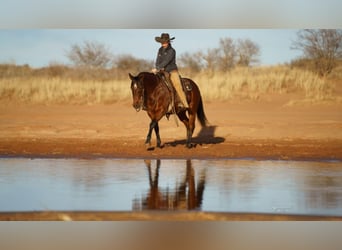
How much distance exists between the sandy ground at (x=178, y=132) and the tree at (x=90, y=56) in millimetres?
8011

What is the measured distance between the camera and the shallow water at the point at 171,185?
9.52 metres

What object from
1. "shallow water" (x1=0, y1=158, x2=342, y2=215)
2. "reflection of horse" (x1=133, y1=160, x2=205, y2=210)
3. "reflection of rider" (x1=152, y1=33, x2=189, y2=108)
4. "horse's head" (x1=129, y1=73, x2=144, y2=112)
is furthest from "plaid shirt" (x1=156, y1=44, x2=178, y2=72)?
"reflection of horse" (x1=133, y1=160, x2=205, y2=210)

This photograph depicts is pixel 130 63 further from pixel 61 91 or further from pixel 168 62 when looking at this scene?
pixel 168 62

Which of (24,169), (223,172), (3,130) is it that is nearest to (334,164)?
(223,172)

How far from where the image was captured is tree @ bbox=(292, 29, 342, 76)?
91.4 ft

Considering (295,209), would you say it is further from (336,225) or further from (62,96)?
(62,96)

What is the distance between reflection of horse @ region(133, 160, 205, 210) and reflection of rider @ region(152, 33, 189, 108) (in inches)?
151

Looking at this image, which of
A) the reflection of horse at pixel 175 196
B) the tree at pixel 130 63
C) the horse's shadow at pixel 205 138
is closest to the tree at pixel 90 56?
the tree at pixel 130 63

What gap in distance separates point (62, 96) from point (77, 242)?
15.2 metres

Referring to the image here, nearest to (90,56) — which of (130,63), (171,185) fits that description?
(130,63)

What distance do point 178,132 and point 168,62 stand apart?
3694 mm

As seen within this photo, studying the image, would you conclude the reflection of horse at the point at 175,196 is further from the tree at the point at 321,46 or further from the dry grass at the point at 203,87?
the tree at the point at 321,46

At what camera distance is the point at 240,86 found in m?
24.2

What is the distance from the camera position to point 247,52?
2883 cm
